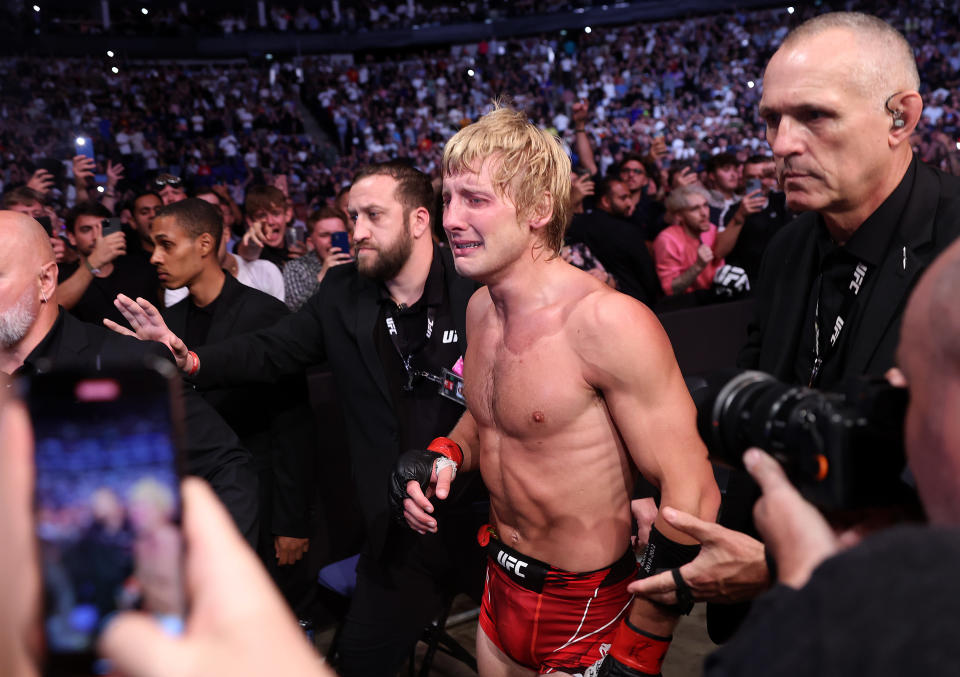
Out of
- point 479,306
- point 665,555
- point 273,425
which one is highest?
point 479,306

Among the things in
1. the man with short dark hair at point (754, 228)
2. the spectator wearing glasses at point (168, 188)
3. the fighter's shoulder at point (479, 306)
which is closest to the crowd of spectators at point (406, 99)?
the spectator wearing glasses at point (168, 188)

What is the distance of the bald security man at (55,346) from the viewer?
2250 millimetres

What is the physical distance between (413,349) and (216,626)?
2.53m

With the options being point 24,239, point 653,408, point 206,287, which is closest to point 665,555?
point 653,408

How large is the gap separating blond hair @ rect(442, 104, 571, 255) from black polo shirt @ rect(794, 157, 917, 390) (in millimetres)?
739

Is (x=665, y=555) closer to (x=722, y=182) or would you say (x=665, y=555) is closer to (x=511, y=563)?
(x=511, y=563)

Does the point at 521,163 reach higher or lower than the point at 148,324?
higher

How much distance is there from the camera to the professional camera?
3.21 ft

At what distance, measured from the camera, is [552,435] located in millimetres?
2137

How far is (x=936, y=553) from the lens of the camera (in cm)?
61

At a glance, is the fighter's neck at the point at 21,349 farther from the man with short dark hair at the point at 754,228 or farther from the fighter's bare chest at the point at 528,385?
the man with short dark hair at the point at 754,228

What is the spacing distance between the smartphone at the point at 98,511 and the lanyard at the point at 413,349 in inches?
93.2

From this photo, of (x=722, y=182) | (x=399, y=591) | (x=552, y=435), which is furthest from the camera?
(x=722, y=182)

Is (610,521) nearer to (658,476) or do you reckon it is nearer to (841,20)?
(658,476)
